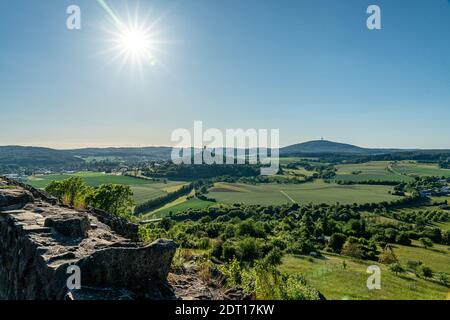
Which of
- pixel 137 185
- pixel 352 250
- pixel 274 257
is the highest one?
pixel 137 185

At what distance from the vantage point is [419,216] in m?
115

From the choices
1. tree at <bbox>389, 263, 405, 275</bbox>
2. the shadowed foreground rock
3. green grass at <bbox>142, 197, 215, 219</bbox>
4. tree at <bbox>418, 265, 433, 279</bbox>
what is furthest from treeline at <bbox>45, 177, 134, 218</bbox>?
green grass at <bbox>142, 197, 215, 219</bbox>

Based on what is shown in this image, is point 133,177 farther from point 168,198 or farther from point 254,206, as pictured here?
point 254,206

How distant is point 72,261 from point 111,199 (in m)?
29.3

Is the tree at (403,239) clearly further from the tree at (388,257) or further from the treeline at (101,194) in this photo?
the treeline at (101,194)

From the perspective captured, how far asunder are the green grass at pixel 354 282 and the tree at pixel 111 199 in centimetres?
3708

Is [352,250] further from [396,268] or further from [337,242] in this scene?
[396,268]

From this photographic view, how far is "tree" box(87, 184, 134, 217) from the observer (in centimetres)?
3425

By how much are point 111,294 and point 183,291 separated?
2.07 m

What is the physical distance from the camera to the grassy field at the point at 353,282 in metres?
56.0

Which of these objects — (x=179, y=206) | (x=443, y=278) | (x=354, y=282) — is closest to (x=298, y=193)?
(x=179, y=206)

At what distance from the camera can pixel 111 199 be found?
35969 millimetres

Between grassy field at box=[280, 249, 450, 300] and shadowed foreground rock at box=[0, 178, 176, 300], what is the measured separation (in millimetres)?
50637
